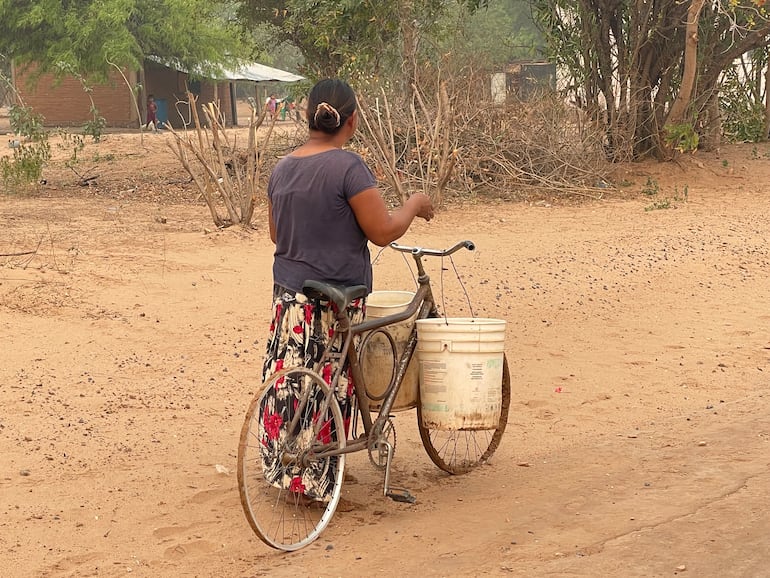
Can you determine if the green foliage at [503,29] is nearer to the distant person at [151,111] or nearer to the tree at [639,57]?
the distant person at [151,111]

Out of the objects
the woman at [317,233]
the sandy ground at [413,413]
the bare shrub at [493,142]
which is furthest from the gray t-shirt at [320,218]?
the bare shrub at [493,142]

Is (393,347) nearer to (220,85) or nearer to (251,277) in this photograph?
(251,277)

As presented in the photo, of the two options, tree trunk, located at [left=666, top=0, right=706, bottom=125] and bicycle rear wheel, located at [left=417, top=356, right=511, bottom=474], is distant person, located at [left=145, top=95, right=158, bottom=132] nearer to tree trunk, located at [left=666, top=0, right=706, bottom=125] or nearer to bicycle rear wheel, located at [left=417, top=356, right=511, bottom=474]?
tree trunk, located at [left=666, top=0, right=706, bottom=125]

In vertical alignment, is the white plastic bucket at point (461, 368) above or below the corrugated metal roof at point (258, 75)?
below

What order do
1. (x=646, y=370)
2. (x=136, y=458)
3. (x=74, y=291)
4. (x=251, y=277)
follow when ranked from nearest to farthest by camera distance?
1. (x=136, y=458)
2. (x=646, y=370)
3. (x=74, y=291)
4. (x=251, y=277)

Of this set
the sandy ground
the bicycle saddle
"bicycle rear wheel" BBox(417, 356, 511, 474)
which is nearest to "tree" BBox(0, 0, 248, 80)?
the sandy ground

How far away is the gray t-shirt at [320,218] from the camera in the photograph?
4.02 metres

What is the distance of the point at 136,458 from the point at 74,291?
120 inches

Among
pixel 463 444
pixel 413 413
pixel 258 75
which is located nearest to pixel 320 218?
pixel 463 444

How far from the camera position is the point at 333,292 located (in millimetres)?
3912

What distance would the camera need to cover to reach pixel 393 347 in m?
4.38

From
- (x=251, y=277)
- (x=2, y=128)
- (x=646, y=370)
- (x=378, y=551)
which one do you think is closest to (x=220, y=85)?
(x=2, y=128)

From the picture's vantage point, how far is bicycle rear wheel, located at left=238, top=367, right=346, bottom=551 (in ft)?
13.2

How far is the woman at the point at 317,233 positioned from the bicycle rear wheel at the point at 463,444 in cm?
66
